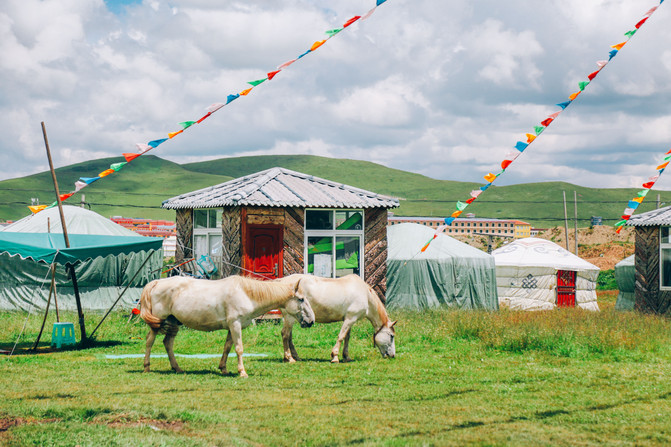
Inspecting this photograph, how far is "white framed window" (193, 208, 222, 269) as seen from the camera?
18938mm

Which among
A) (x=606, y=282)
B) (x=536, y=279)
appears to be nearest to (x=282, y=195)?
(x=536, y=279)

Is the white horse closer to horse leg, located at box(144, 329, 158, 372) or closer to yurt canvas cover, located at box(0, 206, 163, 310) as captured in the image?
horse leg, located at box(144, 329, 158, 372)

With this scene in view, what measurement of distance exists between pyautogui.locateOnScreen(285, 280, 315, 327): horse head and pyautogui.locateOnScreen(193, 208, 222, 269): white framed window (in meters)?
7.66

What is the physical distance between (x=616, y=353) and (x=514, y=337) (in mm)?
1849

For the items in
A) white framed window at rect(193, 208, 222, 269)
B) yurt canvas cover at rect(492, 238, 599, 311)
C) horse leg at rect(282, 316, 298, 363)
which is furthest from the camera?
yurt canvas cover at rect(492, 238, 599, 311)

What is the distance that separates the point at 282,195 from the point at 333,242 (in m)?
1.86

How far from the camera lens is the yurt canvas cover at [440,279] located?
24.5 m

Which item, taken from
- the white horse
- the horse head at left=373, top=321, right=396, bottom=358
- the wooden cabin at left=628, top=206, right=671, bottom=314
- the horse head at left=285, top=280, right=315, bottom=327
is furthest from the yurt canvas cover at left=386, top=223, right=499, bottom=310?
the horse head at left=285, top=280, right=315, bottom=327

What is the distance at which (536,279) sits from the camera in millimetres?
27906

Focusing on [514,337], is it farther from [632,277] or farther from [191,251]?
[632,277]

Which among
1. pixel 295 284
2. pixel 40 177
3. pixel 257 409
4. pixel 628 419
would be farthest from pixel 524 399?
pixel 40 177

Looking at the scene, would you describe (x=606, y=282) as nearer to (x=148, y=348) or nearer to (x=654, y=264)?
(x=654, y=264)

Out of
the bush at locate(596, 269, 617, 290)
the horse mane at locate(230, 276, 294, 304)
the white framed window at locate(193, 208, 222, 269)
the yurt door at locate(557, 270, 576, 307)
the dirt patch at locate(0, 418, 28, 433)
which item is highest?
the white framed window at locate(193, 208, 222, 269)

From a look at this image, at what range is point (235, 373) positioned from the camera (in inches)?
408
